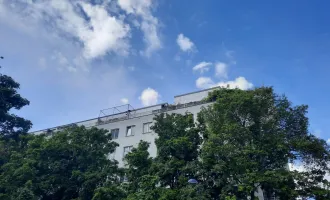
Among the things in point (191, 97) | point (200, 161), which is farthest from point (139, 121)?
point (200, 161)

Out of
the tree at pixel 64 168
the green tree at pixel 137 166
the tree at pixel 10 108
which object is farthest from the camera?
the tree at pixel 10 108

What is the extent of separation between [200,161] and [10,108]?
2352 cm

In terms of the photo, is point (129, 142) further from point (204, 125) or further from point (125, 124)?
point (204, 125)

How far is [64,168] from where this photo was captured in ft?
75.7

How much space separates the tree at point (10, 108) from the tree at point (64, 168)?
23.2 ft

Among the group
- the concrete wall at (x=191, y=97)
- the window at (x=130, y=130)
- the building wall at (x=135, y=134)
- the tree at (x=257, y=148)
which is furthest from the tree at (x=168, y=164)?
the concrete wall at (x=191, y=97)

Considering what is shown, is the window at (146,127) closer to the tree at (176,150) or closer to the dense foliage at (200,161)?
the dense foliage at (200,161)

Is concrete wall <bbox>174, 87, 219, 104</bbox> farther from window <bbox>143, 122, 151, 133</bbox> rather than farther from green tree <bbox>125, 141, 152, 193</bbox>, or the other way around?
green tree <bbox>125, 141, 152, 193</bbox>

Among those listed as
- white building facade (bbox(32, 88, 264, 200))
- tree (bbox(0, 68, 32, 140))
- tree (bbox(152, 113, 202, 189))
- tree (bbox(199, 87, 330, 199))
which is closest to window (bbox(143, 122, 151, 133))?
white building facade (bbox(32, 88, 264, 200))

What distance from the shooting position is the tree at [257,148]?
59.5 feet

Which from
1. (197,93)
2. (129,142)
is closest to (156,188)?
(129,142)

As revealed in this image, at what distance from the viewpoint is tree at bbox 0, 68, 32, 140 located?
30.3 m

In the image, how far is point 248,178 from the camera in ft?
58.0

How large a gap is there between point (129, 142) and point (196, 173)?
1370cm
